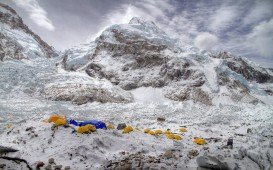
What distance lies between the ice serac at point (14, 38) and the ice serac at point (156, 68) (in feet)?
55.9

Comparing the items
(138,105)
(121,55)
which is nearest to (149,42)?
(121,55)

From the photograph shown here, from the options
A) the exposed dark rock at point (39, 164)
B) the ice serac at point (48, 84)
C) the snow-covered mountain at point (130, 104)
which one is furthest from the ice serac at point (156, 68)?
the exposed dark rock at point (39, 164)

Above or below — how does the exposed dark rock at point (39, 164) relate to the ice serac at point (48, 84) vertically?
below

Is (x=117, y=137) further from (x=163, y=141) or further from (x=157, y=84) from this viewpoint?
(x=157, y=84)

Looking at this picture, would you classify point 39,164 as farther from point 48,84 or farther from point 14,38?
point 14,38

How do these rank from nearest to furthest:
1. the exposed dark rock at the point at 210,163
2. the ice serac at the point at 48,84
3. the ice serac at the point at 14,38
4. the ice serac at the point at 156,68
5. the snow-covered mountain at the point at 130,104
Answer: the exposed dark rock at the point at 210,163
the snow-covered mountain at the point at 130,104
the ice serac at the point at 48,84
the ice serac at the point at 156,68
the ice serac at the point at 14,38

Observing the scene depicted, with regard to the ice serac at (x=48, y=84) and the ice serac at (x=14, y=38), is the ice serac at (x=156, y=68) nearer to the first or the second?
the ice serac at (x=48, y=84)

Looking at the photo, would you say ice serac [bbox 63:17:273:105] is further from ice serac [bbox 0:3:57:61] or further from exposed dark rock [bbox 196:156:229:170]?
exposed dark rock [bbox 196:156:229:170]

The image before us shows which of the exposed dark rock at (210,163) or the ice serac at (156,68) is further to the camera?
the ice serac at (156,68)

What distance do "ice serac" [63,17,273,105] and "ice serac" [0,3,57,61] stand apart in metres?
17.0

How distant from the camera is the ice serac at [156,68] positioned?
68.0 metres

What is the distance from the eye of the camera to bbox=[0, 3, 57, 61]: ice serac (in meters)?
92.8

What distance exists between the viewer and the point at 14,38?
4080 inches

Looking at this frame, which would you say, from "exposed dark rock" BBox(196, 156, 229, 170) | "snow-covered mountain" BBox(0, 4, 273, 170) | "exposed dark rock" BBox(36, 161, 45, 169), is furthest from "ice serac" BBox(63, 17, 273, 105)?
"exposed dark rock" BBox(36, 161, 45, 169)
